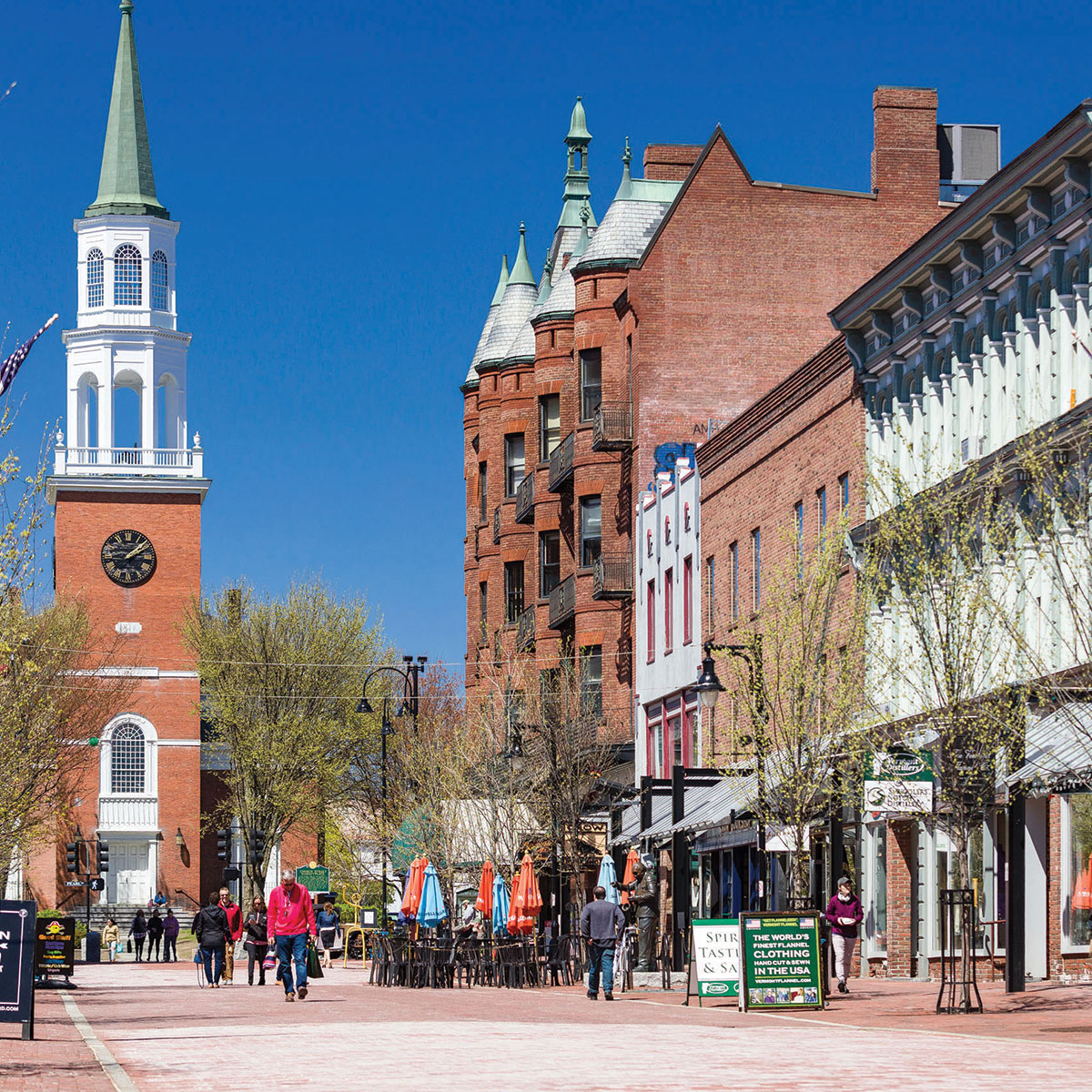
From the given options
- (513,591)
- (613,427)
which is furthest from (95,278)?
(613,427)

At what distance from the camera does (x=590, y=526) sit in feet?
168

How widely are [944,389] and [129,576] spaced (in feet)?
194

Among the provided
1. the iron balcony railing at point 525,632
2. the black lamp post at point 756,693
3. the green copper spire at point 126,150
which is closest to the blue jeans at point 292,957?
the black lamp post at point 756,693

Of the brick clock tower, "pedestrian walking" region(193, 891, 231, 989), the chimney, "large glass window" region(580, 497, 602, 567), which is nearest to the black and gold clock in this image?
the brick clock tower

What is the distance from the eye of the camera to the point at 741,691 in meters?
32.4

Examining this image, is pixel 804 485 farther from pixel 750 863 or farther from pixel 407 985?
pixel 407 985

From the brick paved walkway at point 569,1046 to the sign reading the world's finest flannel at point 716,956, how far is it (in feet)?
1.20

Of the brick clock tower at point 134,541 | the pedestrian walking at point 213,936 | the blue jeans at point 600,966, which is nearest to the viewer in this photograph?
the blue jeans at point 600,966

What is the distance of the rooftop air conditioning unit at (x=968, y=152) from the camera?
163 ft

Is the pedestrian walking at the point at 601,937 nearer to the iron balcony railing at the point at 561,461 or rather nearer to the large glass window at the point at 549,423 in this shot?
the iron balcony railing at the point at 561,461

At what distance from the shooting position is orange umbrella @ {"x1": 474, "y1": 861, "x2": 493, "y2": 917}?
128 ft

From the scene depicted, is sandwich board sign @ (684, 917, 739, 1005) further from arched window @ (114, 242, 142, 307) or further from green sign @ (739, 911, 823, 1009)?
arched window @ (114, 242, 142, 307)

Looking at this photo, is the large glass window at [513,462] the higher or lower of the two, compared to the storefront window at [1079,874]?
higher

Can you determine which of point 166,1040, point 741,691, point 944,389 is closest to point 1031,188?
point 944,389
